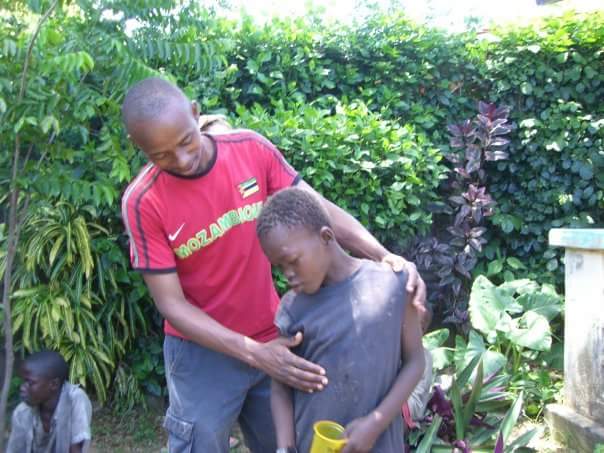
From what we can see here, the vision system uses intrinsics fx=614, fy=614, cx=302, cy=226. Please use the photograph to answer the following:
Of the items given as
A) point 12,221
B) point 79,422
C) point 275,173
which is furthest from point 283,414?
point 12,221

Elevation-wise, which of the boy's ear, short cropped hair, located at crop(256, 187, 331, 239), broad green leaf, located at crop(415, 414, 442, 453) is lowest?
broad green leaf, located at crop(415, 414, 442, 453)

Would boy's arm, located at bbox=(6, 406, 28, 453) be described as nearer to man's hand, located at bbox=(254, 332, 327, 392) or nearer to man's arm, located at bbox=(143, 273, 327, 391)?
man's arm, located at bbox=(143, 273, 327, 391)

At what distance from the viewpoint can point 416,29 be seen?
5.99 meters

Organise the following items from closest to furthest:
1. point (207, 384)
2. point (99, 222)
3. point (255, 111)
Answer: point (207, 384) < point (99, 222) < point (255, 111)

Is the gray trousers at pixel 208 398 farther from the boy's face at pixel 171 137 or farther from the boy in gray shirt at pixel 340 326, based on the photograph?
the boy's face at pixel 171 137

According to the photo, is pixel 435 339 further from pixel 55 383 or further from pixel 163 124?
pixel 163 124

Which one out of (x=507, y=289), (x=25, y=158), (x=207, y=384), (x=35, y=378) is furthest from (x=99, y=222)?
(x=507, y=289)

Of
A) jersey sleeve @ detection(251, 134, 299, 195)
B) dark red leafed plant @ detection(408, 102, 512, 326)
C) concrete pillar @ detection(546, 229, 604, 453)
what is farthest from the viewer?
dark red leafed plant @ detection(408, 102, 512, 326)

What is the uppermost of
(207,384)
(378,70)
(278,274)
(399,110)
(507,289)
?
(378,70)

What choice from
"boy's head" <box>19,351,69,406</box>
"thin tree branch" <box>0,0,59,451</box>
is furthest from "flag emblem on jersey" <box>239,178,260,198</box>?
"boy's head" <box>19,351,69,406</box>

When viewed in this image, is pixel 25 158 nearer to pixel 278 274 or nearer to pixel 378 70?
pixel 278 274

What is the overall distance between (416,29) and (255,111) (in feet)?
6.99

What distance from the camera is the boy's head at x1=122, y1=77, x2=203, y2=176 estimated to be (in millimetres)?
2062

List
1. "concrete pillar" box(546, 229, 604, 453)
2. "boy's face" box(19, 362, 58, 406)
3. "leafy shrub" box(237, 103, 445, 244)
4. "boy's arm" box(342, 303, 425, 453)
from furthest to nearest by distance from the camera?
"leafy shrub" box(237, 103, 445, 244) → "concrete pillar" box(546, 229, 604, 453) → "boy's face" box(19, 362, 58, 406) → "boy's arm" box(342, 303, 425, 453)
